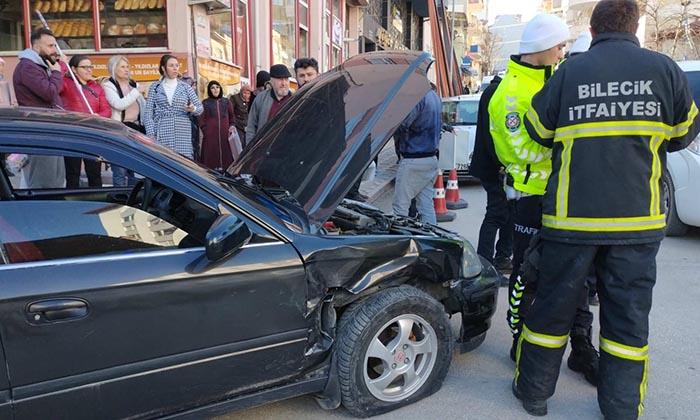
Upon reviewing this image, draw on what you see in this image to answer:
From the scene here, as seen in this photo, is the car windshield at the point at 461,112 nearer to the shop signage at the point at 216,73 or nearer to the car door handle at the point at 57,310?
the shop signage at the point at 216,73

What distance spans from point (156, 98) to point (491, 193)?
3524 millimetres

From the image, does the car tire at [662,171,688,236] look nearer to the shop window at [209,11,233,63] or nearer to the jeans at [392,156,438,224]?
the jeans at [392,156,438,224]

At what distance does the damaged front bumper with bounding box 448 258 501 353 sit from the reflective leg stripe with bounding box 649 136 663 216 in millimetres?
960

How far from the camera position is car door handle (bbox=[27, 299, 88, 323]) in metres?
1.83

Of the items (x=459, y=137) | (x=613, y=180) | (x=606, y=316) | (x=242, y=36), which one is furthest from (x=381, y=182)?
(x=613, y=180)

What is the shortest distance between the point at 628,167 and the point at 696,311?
92.6 inches

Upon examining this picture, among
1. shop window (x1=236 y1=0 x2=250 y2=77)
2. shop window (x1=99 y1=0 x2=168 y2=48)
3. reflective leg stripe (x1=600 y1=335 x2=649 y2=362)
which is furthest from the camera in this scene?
shop window (x1=236 y1=0 x2=250 y2=77)

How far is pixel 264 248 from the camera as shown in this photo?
224cm

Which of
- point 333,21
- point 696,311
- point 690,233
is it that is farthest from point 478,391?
point 333,21

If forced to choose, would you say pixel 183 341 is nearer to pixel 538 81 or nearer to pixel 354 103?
pixel 354 103

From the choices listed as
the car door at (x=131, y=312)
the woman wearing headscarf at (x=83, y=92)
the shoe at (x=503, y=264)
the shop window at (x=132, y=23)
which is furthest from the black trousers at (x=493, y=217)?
the shop window at (x=132, y=23)

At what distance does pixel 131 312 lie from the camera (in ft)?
6.50

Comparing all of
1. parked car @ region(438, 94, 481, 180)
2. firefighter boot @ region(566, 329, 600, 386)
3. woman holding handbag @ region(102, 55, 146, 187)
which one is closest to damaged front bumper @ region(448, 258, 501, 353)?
firefighter boot @ region(566, 329, 600, 386)

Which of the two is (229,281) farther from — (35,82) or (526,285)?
Result: (35,82)
